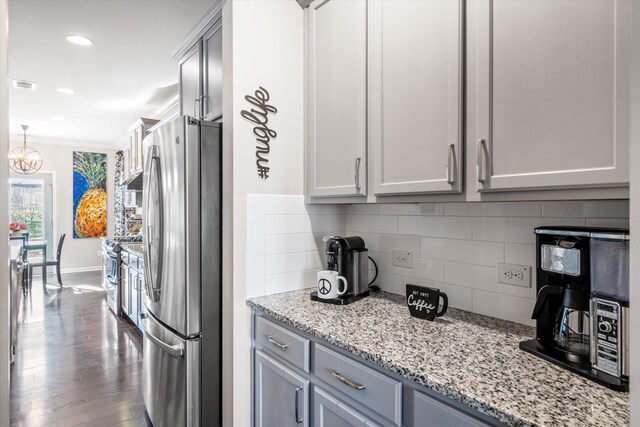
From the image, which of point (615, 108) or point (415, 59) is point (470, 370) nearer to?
point (615, 108)

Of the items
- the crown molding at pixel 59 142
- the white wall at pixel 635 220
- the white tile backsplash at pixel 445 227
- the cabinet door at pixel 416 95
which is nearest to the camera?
the white wall at pixel 635 220

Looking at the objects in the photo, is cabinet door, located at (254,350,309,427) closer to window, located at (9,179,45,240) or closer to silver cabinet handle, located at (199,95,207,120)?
silver cabinet handle, located at (199,95,207,120)

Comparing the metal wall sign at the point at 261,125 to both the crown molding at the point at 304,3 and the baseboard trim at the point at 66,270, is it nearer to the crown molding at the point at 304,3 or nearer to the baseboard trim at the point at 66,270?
the crown molding at the point at 304,3

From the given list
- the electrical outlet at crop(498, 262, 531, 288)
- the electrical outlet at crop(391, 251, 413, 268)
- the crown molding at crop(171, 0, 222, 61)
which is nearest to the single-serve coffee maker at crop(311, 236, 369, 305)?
the electrical outlet at crop(391, 251, 413, 268)

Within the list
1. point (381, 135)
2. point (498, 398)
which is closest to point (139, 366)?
point (381, 135)

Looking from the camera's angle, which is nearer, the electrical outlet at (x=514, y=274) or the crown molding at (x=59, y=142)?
the electrical outlet at (x=514, y=274)

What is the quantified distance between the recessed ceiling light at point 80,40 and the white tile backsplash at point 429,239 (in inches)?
101

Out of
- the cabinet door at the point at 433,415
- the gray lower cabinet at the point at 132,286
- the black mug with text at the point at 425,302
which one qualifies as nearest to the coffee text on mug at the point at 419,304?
the black mug with text at the point at 425,302

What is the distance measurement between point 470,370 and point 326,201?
1.08 m

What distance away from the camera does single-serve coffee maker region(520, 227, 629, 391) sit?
0.93 metres

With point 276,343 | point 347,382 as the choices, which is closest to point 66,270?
point 276,343

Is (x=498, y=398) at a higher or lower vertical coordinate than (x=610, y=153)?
lower

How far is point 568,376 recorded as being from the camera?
982mm

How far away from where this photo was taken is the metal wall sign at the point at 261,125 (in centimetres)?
181
